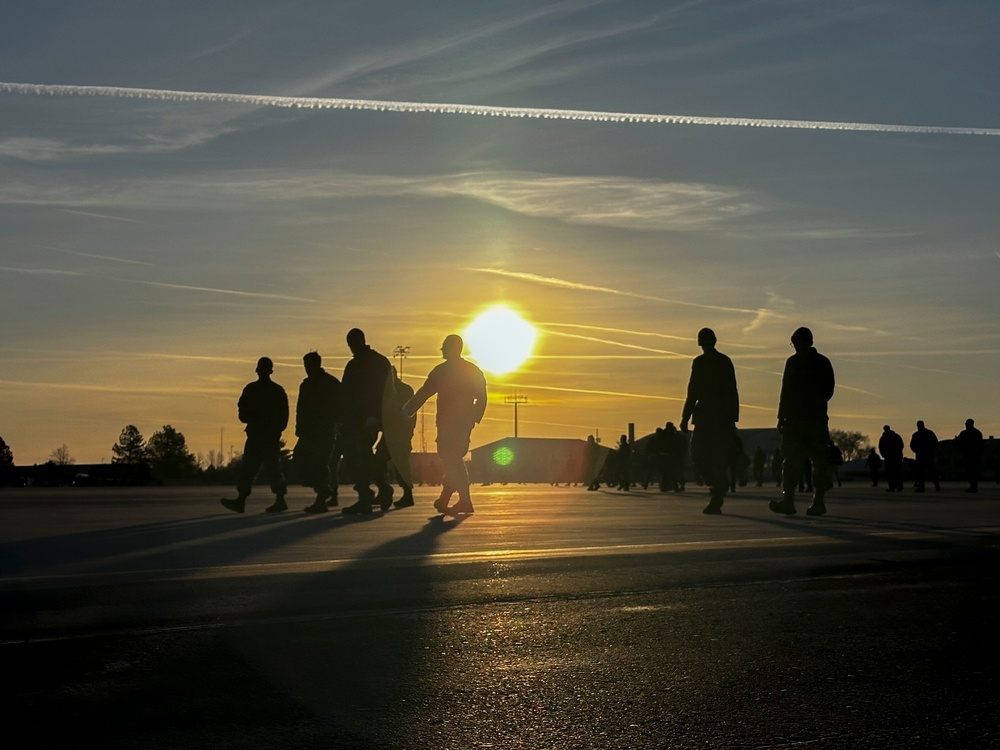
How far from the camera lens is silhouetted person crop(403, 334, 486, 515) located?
52.0 feet

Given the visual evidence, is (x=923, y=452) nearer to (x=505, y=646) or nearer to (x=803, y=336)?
(x=803, y=336)

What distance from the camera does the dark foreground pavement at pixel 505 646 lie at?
159 inches

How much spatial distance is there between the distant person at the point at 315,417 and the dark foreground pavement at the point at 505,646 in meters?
8.26

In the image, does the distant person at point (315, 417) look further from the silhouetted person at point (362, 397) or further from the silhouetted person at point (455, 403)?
the silhouetted person at point (455, 403)

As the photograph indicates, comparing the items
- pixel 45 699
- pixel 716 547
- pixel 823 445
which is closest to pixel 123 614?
pixel 45 699

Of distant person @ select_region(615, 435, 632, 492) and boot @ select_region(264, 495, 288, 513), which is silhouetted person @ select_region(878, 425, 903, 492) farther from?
boot @ select_region(264, 495, 288, 513)

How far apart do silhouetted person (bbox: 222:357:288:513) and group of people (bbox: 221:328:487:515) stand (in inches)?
0.5

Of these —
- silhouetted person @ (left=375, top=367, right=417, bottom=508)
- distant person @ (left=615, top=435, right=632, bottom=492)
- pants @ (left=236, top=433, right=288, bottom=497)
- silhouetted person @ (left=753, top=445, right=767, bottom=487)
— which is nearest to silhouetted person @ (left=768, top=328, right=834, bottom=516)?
silhouetted person @ (left=375, top=367, right=417, bottom=508)

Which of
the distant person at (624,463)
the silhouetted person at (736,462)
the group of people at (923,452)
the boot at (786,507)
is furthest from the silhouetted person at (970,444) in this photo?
the boot at (786,507)

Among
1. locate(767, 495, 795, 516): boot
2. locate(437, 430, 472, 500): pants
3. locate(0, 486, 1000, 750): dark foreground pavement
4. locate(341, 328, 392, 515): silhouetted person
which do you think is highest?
locate(341, 328, 392, 515): silhouetted person

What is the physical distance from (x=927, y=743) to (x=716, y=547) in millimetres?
6408

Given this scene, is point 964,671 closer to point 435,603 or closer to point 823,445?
point 435,603

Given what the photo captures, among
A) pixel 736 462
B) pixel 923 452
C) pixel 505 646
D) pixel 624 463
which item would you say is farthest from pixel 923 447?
pixel 505 646

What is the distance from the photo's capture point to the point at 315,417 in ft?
61.6
